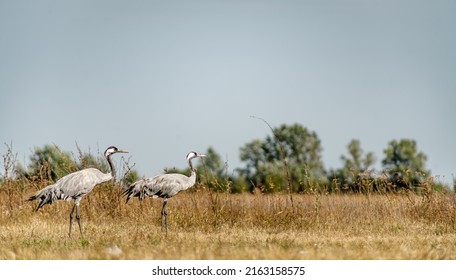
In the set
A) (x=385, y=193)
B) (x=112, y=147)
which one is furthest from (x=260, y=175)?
(x=112, y=147)

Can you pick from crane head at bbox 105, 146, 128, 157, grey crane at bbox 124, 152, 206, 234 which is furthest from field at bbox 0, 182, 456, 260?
Answer: crane head at bbox 105, 146, 128, 157

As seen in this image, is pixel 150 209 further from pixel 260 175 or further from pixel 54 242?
pixel 260 175

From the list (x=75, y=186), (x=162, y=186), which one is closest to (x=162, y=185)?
(x=162, y=186)

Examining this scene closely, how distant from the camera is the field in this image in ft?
26.9

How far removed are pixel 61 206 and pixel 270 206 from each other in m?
4.26

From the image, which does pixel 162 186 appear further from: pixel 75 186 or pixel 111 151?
pixel 75 186

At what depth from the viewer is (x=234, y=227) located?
12.1m

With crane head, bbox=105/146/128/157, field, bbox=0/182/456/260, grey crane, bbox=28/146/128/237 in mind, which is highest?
crane head, bbox=105/146/128/157

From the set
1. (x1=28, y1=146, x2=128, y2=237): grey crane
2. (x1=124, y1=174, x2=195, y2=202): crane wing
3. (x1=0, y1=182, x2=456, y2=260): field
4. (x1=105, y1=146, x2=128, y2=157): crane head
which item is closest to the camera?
(x1=0, y1=182, x2=456, y2=260): field

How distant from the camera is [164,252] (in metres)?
8.02

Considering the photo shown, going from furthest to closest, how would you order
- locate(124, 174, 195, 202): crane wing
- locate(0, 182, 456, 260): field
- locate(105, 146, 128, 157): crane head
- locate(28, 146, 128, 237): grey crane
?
1. locate(124, 174, 195, 202): crane wing
2. locate(105, 146, 128, 157): crane head
3. locate(28, 146, 128, 237): grey crane
4. locate(0, 182, 456, 260): field

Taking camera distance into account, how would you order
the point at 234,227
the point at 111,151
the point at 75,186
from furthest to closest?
the point at 234,227 → the point at 111,151 → the point at 75,186

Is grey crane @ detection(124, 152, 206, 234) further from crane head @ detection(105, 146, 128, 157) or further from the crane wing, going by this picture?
crane head @ detection(105, 146, 128, 157)

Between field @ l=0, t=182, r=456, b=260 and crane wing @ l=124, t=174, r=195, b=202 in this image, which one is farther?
crane wing @ l=124, t=174, r=195, b=202
